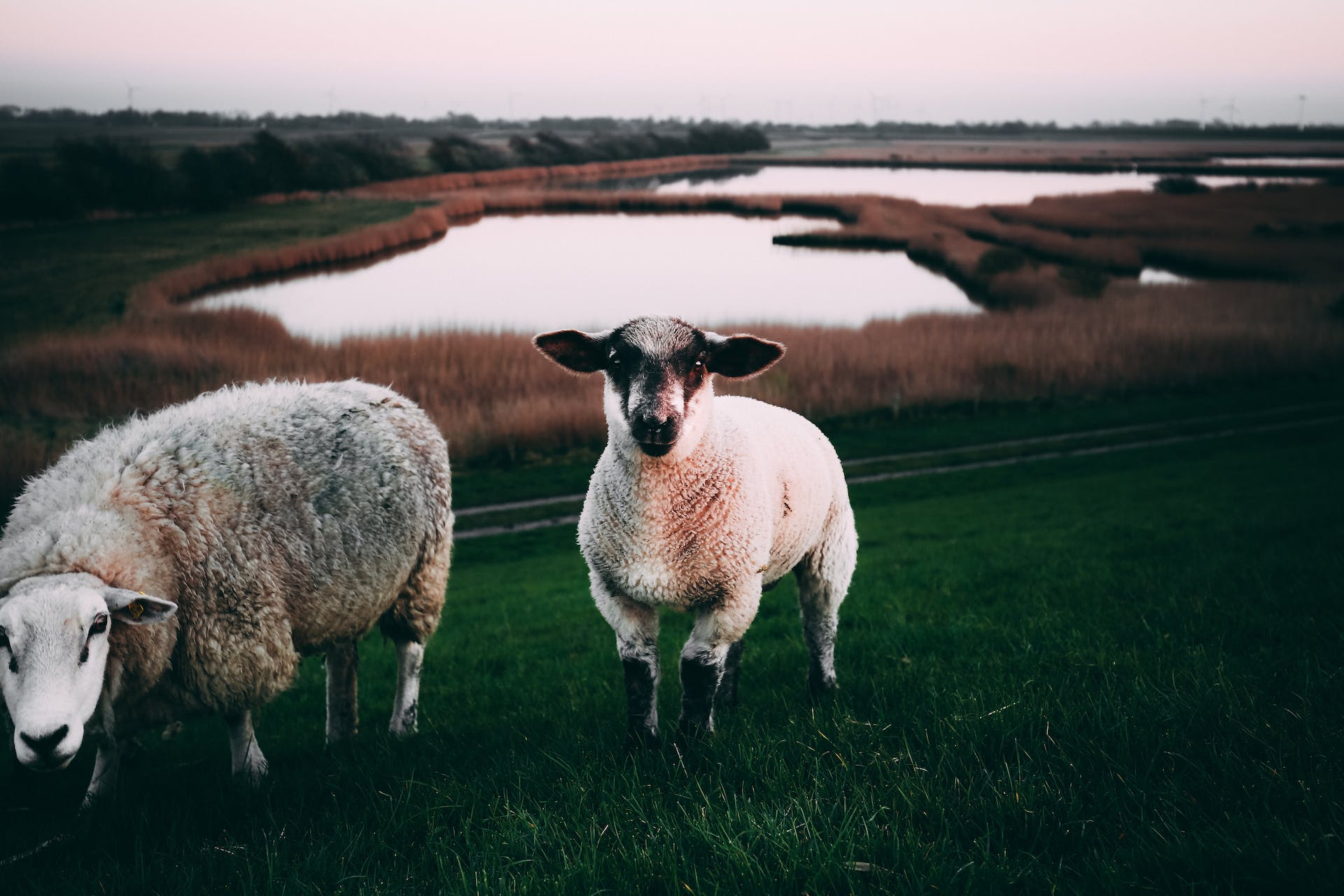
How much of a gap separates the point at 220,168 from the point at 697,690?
208 ft

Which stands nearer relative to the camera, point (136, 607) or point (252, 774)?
point (136, 607)

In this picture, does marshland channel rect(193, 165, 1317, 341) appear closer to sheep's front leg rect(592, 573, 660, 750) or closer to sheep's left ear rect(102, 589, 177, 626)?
sheep's front leg rect(592, 573, 660, 750)

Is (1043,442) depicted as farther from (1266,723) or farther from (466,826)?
(466,826)

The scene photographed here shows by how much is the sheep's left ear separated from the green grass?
21.5 meters

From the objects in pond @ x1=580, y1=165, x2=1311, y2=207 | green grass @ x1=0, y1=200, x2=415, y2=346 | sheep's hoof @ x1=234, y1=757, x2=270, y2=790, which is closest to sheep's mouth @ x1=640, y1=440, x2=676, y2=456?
sheep's hoof @ x1=234, y1=757, x2=270, y2=790

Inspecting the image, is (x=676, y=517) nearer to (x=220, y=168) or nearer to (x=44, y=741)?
(x=44, y=741)

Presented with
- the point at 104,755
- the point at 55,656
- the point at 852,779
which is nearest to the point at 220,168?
the point at 104,755

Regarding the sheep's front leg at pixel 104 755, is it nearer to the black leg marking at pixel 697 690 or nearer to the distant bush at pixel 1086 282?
the black leg marking at pixel 697 690

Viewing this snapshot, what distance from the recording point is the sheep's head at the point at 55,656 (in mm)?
3281

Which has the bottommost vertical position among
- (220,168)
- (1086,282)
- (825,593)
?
(825,593)

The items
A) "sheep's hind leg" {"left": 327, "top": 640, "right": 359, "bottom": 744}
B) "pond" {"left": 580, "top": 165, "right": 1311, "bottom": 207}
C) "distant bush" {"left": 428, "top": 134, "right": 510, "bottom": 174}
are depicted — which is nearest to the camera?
"sheep's hind leg" {"left": 327, "top": 640, "right": 359, "bottom": 744}

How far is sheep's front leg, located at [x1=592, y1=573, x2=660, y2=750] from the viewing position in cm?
384

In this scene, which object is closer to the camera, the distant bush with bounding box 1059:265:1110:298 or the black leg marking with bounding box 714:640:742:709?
the black leg marking with bounding box 714:640:742:709

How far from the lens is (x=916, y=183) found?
10869 centimetres
